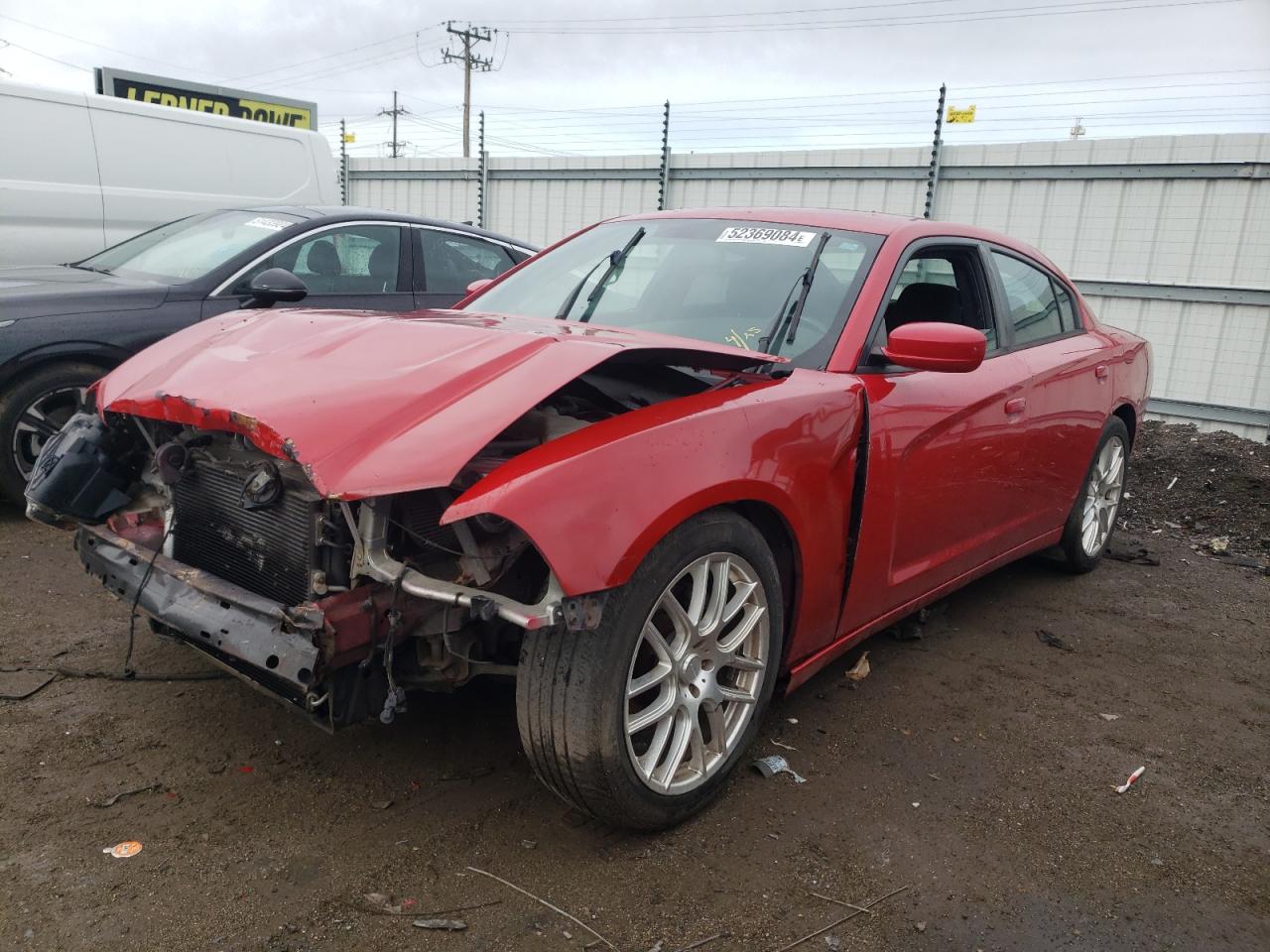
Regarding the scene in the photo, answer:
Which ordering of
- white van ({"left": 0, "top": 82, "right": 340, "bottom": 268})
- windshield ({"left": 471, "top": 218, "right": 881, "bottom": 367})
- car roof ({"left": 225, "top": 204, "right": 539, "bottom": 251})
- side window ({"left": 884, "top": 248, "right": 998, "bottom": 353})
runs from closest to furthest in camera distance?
windshield ({"left": 471, "top": 218, "right": 881, "bottom": 367}) < side window ({"left": 884, "top": 248, "right": 998, "bottom": 353}) < car roof ({"left": 225, "top": 204, "right": 539, "bottom": 251}) < white van ({"left": 0, "top": 82, "right": 340, "bottom": 268})

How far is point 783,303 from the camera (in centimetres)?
314

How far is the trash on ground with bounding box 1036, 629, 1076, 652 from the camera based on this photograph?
157 inches

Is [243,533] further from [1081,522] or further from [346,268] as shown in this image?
[1081,522]

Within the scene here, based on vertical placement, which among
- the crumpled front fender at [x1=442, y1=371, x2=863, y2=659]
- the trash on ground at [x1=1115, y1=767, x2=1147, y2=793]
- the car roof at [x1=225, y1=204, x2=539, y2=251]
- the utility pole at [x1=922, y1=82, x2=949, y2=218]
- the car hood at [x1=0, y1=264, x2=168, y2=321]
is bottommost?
the trash on ground at [x1=1115, y1=767, x2=1147, y2=793]

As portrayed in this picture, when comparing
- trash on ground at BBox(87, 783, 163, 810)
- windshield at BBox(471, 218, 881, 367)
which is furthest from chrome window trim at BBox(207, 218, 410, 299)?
trash on ground at BBox(87, 783, 163, 810)

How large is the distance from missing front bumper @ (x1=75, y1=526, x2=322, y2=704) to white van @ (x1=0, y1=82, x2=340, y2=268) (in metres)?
A: 5.41

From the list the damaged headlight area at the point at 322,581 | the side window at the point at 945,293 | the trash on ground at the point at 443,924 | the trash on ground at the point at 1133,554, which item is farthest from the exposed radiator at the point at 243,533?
the trash on ground at the point at 1133,554

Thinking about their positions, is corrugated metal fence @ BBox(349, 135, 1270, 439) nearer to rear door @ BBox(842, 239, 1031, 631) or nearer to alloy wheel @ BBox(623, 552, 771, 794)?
rear door @ BBox(842, 239, 1031, 631)

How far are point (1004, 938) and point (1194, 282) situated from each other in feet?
25.9

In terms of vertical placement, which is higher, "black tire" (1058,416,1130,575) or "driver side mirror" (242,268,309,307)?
"driver side mirror" (242,268,309,307)

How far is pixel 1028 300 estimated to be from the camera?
13.2ft

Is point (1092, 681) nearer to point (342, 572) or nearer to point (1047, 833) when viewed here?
point (1047, 833)

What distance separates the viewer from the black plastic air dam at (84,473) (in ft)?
9.12

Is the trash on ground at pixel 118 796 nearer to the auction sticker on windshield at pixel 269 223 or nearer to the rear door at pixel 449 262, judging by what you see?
the auction sticker on windshield at pixel 269 223
